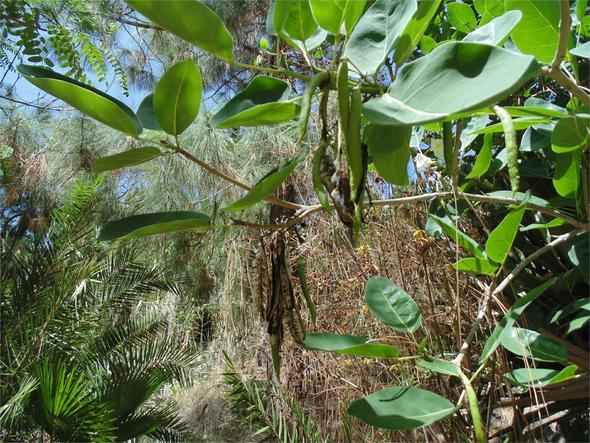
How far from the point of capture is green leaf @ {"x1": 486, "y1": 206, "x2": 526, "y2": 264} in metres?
0.54

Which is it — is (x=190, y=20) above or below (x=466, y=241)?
above

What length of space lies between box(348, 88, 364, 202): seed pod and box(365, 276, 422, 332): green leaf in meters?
0.24

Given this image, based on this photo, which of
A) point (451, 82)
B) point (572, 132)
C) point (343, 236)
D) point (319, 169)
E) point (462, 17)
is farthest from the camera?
point (343, 236)

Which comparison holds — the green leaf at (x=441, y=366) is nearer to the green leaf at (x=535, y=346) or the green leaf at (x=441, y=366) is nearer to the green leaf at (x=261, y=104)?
the green leaf at (x=535, y=346)

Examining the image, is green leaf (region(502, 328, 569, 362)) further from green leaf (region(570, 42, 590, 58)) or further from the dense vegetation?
green leaf (region(570, 42, 590, 58))

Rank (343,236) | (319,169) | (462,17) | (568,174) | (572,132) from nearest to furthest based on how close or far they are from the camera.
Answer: (319,169), (572,132), (568,174), (462,17), (343,236)

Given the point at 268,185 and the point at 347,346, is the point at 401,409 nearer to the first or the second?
the point at 347,346

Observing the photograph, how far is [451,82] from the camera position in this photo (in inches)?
13.0

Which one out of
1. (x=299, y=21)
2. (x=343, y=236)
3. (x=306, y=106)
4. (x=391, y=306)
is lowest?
(x=391, y=306)

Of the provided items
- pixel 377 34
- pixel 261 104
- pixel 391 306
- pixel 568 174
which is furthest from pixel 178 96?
pixel 568 174

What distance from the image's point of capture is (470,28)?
0.77 metres

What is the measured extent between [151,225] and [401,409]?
0.88 ft

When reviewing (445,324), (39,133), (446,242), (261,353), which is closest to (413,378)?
(445,324)

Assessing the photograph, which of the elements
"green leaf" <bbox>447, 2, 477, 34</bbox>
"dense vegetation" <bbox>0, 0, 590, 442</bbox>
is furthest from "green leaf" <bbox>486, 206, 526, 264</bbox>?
"green leaf" <bbox>447, 2, 477, 34</bbox>
